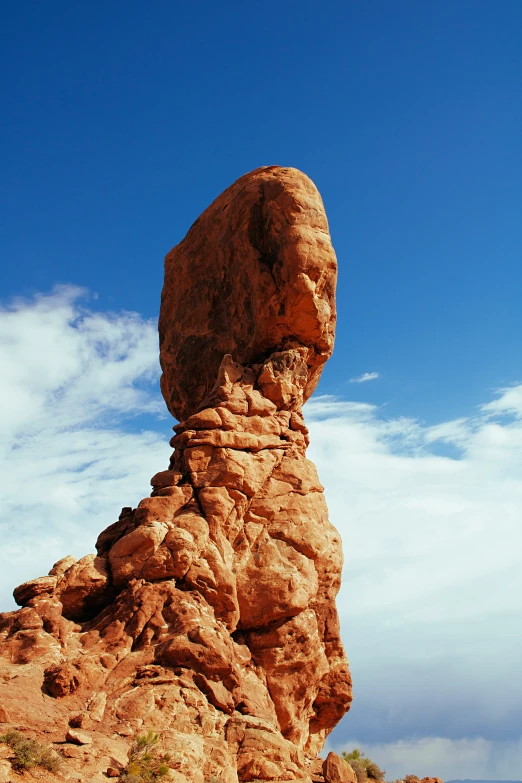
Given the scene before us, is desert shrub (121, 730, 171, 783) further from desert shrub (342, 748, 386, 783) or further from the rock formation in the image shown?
desert shrub (342, 748, 386, 783)

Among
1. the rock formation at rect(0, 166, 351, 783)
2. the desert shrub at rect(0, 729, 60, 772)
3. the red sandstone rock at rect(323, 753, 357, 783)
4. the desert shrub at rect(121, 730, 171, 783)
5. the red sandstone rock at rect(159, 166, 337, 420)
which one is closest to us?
the desert shrub at rect(0, 729, 60, 772)

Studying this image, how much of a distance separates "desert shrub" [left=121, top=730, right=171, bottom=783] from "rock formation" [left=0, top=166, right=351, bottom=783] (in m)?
0.26

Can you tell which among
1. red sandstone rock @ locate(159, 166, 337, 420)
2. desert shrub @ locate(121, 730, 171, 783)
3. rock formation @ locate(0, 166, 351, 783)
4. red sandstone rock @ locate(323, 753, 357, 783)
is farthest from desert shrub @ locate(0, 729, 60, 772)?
red sandstone rock @ locate(159, 166, 337, 420)

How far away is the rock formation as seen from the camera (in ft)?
51.5

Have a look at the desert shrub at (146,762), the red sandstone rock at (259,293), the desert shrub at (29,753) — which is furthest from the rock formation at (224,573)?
the desert shrub at (29,753)

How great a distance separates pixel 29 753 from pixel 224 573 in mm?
6618

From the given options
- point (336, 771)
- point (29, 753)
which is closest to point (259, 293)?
point (336, 771)

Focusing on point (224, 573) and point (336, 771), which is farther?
point (224, 573)

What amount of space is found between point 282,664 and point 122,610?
430cm

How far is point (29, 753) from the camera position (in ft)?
42.6

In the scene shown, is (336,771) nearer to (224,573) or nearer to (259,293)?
(224,573)

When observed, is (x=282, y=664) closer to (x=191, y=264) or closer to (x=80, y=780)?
(x=80, y=780)

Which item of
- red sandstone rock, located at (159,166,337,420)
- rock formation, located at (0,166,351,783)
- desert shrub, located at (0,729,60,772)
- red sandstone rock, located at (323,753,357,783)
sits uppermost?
red sandstone rock, located at (159,166,337,420)

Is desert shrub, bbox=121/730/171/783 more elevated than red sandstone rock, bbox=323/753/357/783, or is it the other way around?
red sandstone rock, bbox=323/753/357/783
